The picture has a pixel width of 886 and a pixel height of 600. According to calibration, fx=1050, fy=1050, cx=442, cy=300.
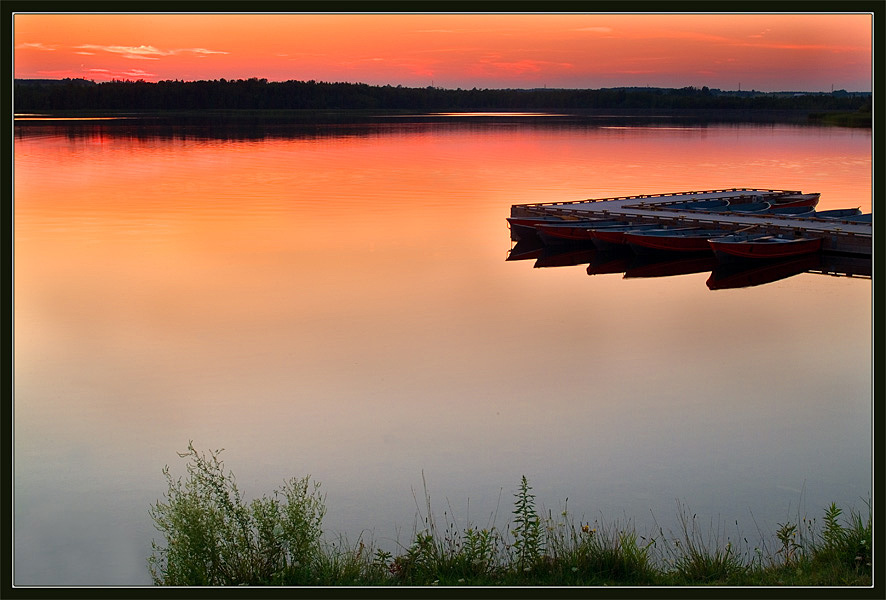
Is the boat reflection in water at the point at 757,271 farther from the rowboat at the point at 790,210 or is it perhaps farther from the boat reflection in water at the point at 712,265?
the rowboat at the point at 790,210

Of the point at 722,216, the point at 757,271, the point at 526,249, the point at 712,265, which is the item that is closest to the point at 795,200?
the point at 722,216

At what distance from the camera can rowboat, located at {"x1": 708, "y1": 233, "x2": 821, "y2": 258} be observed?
2317 cm

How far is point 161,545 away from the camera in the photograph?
8.76 m

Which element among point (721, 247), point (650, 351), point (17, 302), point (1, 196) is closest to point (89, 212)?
point (17, 302)

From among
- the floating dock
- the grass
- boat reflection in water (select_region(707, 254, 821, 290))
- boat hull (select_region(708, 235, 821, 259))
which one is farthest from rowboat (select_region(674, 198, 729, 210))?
the grass

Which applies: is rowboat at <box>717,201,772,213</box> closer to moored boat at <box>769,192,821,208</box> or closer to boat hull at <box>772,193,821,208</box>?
boat hull at <box>772,193,821,208</box>

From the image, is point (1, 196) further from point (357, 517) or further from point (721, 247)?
point (721, 247)

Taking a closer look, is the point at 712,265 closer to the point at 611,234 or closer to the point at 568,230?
the point at 611,234

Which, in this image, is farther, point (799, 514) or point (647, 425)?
point (647, 425)

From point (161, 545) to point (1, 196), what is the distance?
357 centimetres

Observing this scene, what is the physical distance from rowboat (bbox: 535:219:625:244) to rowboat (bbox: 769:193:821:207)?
27.3 ft

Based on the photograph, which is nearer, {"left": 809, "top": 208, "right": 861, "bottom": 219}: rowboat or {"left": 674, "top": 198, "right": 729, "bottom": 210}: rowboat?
{"left": 809, "top": 208, "right": 861, "bottom": 219}: rowboat

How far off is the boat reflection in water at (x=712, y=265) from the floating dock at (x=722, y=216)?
20.3 inches

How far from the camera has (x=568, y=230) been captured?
88.4ft
